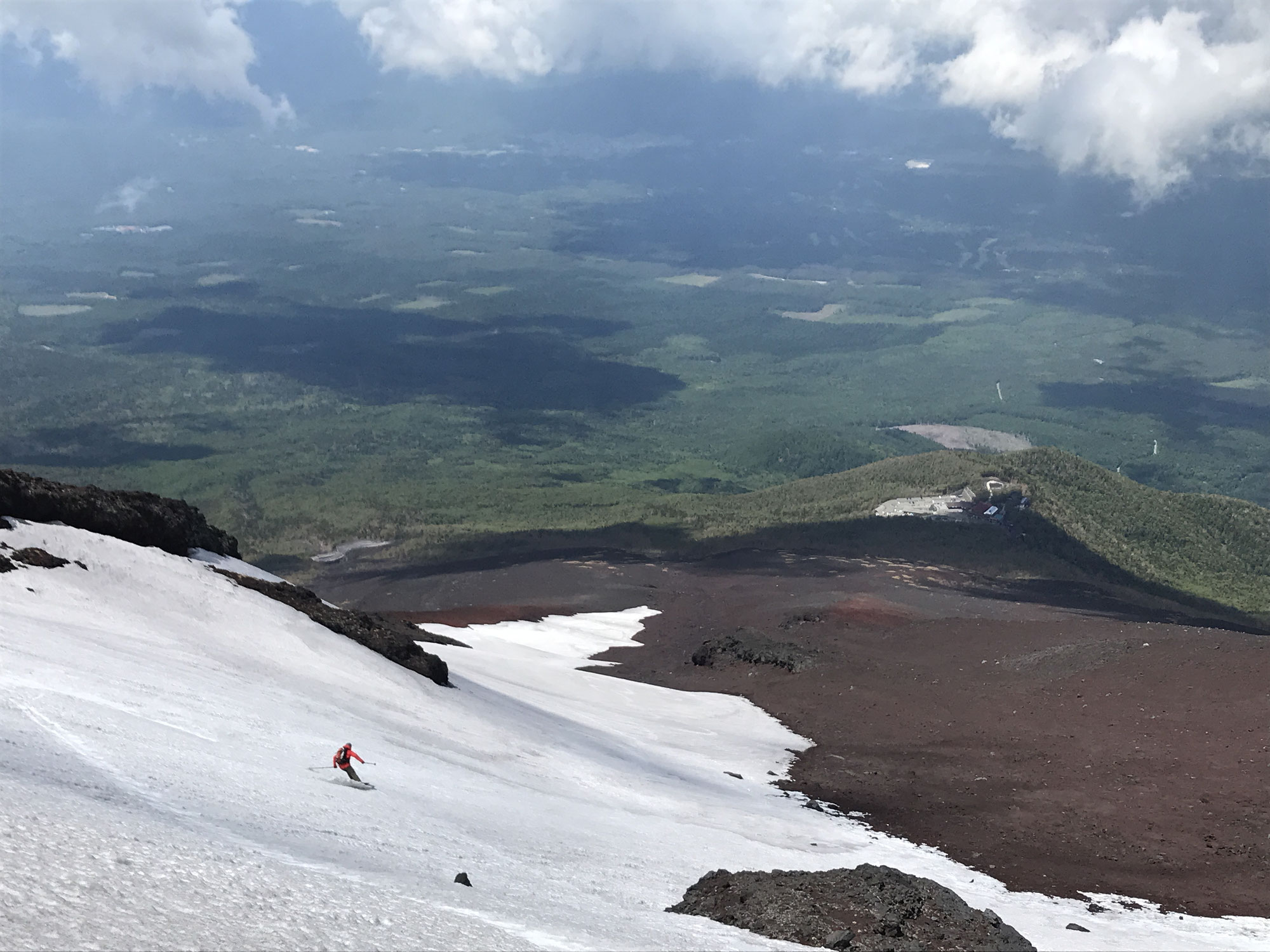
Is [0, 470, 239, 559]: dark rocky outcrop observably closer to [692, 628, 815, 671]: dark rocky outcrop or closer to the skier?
the skier

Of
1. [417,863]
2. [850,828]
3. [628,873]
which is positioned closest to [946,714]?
[850,828]

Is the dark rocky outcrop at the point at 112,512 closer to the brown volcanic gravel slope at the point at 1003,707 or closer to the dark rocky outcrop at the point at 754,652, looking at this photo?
the brown volcanic gravel slope at the point at 1003,707

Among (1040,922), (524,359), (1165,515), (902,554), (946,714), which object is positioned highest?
(524,359)

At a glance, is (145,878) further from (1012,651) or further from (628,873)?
(1012,651)

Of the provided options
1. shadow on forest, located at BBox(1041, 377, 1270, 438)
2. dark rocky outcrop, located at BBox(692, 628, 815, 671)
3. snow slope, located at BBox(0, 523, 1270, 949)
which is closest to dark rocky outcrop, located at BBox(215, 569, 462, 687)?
snow slope, located at BBox(0, 523, 1270, 949)

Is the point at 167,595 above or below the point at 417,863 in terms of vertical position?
above

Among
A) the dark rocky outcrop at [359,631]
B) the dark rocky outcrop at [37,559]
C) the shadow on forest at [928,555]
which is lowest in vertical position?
the dark rocky outcrop at [359,631]

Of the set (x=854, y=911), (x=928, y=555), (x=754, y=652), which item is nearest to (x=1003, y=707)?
(x=754, y=652)

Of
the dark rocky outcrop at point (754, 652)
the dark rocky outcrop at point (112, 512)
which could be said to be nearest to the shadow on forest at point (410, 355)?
the dark rocky outcrop at point (754, 652)
